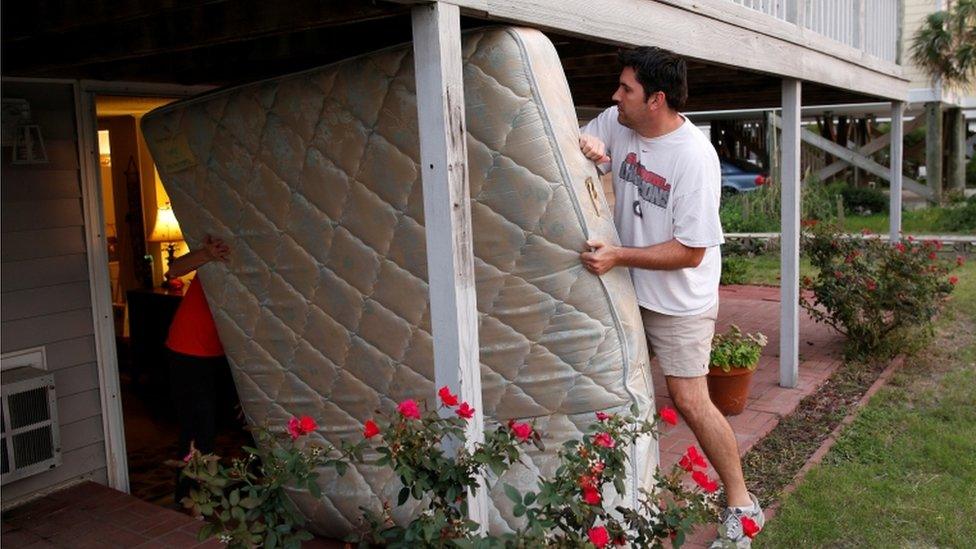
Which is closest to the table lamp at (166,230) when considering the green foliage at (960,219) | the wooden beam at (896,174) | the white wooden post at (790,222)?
the white wooden post at (790,222)

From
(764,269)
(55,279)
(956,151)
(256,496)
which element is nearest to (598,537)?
(256,496)

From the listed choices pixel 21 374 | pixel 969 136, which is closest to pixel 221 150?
pixel 21 374

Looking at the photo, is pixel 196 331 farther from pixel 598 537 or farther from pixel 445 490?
pixel 598 537

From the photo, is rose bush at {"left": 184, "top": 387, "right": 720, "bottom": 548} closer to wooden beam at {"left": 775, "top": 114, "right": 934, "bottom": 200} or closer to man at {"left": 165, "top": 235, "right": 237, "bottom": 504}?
man at {"left": 165, "top": 235, "right": 237, "bottom": 504}

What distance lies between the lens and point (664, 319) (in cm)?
335

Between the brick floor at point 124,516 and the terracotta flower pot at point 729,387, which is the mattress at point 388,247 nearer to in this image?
the brick floor at point 124,516

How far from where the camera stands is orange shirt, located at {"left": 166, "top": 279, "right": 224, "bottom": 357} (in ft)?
12.5

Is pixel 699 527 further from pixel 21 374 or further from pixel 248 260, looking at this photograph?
pixel 21 374

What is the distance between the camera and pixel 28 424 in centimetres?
394

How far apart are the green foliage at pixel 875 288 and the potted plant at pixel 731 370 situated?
4.95ft

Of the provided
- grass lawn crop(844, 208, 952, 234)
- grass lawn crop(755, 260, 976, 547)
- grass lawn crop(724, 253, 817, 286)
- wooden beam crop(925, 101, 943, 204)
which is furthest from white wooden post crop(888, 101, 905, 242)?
wooden beam crop(925, 101, 943, 204)

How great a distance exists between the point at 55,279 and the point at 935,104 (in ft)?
53.1

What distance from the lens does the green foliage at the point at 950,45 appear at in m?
15.5

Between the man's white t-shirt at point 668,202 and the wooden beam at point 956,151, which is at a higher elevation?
the wooden beam at point 956,151
